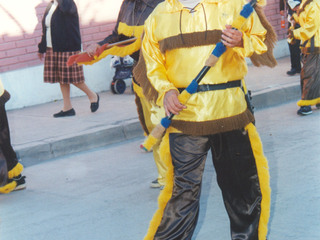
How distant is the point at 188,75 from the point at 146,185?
2629mm

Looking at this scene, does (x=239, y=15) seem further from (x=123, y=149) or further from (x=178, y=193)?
(x=123, y=149)

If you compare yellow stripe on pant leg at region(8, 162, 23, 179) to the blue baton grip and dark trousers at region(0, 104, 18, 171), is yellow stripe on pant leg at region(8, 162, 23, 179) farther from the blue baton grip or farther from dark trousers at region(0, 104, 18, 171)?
the blue baton grip

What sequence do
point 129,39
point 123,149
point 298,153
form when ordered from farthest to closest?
1. point 123,149
2. point 298,153
3. point 129,39

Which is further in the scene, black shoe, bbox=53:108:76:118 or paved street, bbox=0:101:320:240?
black shoe, bbox=53:108:76:118

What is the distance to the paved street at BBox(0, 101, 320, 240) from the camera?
4.68 m

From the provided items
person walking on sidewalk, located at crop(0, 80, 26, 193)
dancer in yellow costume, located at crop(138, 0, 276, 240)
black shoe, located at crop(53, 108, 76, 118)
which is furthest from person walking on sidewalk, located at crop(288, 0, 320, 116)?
dancer in yellow costume, located at crop(138, 0, 276, 240)

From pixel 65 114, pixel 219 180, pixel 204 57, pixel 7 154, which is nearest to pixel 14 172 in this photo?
pixel 7 154

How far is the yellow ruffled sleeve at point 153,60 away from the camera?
3.61 meters

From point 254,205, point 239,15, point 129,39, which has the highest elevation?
point 239,15

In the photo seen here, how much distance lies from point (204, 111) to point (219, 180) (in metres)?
0.47

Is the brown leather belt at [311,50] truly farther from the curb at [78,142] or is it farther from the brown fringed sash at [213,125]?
the brown fringed sash at [213,125]

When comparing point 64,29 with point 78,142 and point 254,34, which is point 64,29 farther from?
point 254,34

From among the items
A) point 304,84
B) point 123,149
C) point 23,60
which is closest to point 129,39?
point 123,149

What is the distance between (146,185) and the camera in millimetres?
5980
